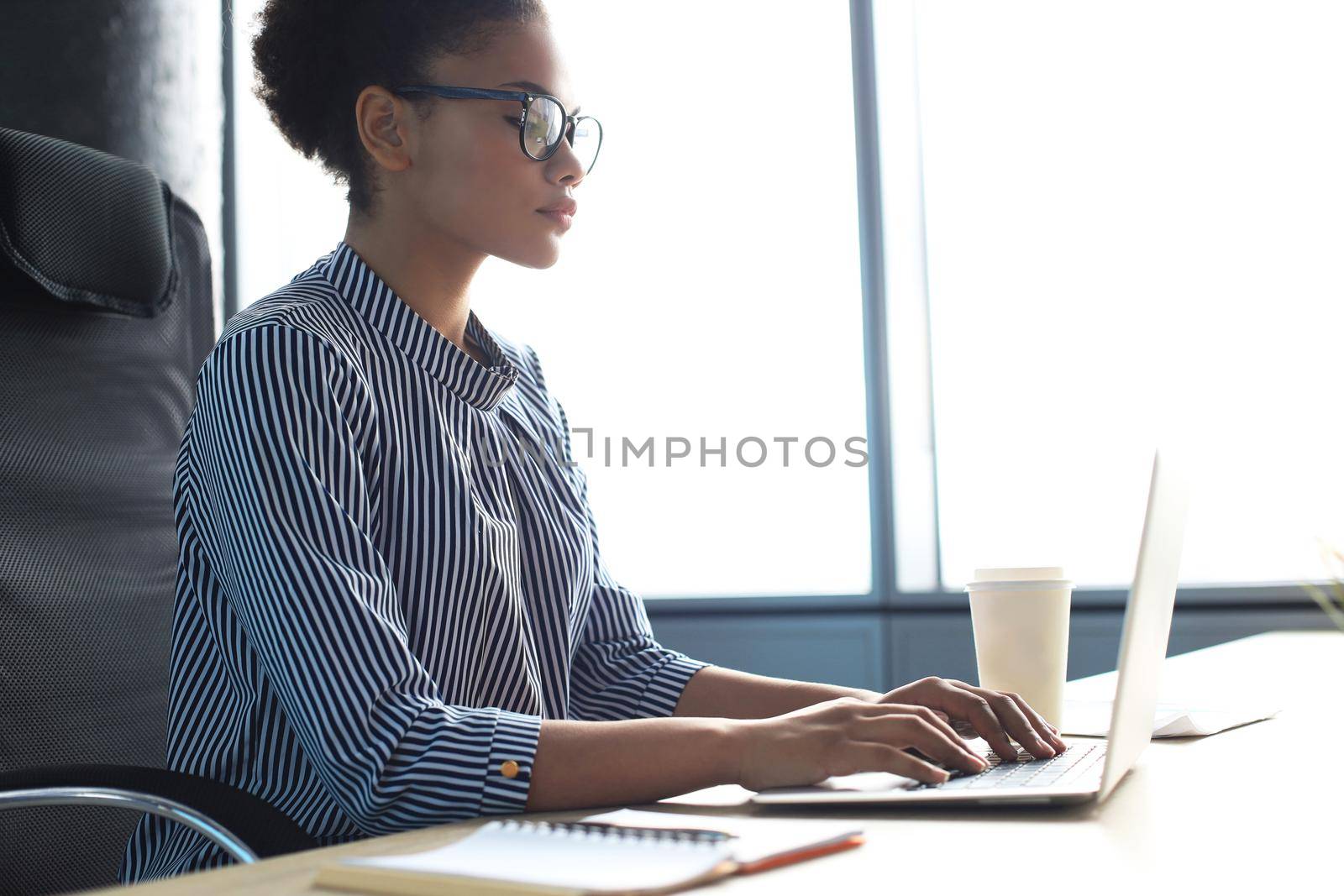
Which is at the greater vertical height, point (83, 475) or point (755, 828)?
point (83, 475)

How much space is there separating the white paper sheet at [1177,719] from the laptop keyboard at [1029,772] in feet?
0.28

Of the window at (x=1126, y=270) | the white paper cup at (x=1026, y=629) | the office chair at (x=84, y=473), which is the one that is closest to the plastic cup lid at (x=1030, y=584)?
the white paper cup at (x=1026, y=629)

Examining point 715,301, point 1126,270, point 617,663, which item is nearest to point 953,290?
point 1126,270

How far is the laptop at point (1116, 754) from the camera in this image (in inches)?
26.9

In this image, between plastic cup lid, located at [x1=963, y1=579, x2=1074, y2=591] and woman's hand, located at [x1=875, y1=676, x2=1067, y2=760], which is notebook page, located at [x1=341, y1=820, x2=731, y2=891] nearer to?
woman's hand, located at [x1=875, y1=676, x2=1067, y2=760]

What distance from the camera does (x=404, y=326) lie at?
110cm

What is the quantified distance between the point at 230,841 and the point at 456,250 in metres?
0.59

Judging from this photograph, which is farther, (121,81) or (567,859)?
(121,81)

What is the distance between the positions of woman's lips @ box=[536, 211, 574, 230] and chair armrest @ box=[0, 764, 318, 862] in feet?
1.88

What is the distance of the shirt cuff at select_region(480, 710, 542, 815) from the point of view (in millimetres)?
778

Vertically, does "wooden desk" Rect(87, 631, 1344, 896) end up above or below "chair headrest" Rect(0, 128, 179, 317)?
below

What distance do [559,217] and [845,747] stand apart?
61cm

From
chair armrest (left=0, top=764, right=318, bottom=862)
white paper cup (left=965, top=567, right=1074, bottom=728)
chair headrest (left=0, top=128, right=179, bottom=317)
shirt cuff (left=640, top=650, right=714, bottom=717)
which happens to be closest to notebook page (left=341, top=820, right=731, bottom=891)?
chair armrest (left=0, top=764, right=318, bottom=862)

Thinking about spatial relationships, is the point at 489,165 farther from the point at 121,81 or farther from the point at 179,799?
the point at 121,81
